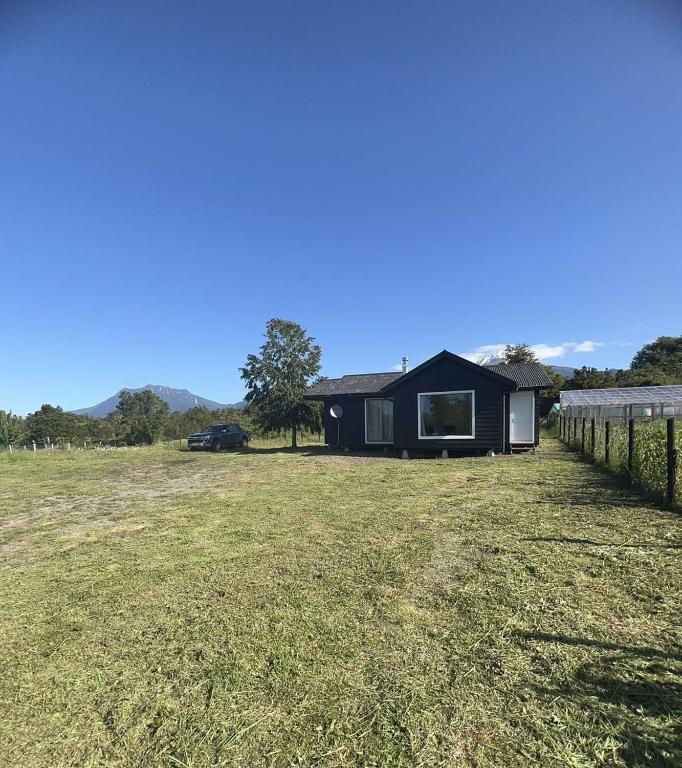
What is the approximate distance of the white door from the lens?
1435 cm

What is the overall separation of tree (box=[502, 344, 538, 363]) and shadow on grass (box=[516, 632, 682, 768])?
1302 inches

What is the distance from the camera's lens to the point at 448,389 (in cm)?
1408

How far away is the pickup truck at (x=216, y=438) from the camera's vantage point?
21.0 metres

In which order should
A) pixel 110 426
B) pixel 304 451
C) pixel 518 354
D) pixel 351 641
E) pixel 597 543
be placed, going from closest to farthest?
pixel 351 641 < pixel 597 543 < pixel 304 451 < pixel 518 354 < pixel 110 426

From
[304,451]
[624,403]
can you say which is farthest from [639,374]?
[304,451]

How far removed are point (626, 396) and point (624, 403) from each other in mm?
1658

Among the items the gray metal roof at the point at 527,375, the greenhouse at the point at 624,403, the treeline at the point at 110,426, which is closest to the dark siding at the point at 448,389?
the gray metal roof at the point at 527,375

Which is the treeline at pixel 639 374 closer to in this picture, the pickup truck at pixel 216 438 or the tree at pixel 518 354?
the tree at pixel 518 354

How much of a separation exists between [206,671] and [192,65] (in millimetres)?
12737

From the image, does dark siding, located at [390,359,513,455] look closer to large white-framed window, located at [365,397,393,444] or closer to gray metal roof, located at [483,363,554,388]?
gray metal roof, located at [483,363,554,388]

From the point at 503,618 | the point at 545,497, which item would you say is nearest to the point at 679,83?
the point at 545,497

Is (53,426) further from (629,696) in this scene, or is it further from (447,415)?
(629,696)

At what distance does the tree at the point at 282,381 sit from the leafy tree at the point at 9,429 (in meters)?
36.3

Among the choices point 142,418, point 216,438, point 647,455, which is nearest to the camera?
point 647,455
